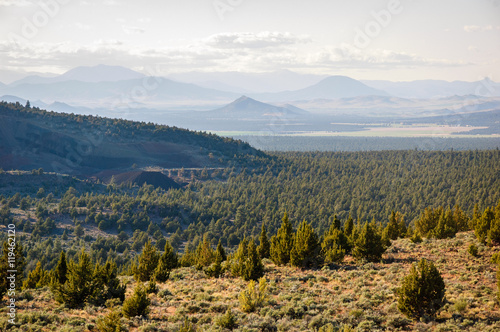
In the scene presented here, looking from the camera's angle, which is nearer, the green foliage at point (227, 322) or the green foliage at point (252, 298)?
the green foliage at point (227, 322)

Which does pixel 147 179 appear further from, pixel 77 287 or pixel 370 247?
pixel 77 287

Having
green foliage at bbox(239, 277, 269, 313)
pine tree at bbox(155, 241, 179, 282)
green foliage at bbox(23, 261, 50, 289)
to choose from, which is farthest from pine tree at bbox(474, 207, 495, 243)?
green foliage at bbox(23, 261, 50, 289)

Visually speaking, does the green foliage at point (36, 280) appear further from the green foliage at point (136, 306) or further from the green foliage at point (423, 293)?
the green foliage at point (423, 293)

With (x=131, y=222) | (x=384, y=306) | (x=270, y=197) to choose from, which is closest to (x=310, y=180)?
(x=270, y=197)

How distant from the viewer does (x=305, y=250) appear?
105 ft

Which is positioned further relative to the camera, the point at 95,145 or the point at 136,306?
the point at 95,145

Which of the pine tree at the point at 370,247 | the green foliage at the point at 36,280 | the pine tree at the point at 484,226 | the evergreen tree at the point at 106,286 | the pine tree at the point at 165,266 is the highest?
the pine tree at the point at 484,226

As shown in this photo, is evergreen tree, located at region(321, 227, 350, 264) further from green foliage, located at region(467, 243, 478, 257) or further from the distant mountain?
the distant mountain

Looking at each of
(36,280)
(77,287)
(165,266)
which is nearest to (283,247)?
(165,266)

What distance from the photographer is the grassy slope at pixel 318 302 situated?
20250 mm

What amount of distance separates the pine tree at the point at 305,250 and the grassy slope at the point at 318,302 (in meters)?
0.92

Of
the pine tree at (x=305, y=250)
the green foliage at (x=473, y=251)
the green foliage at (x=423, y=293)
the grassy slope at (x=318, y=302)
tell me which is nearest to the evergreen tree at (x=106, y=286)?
the grassy slope at (x=318, y=302)

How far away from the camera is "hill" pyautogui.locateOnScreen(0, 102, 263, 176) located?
137500 millimetres

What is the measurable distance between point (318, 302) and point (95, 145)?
480ft
